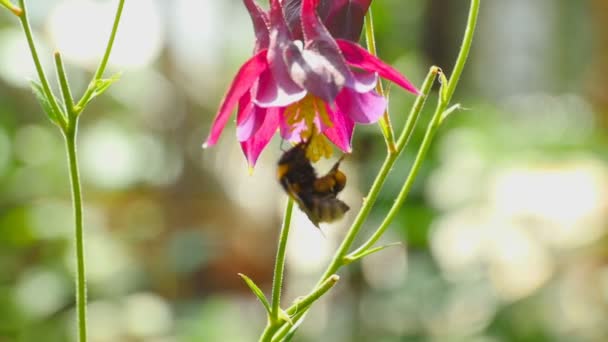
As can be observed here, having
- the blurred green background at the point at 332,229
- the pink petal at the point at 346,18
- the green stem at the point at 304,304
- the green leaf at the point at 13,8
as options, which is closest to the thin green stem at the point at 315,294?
the green stem at the point at 304,304

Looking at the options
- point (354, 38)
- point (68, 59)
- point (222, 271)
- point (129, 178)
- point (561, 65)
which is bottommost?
point (222, 271)

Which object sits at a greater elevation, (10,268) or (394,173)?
(394,173)

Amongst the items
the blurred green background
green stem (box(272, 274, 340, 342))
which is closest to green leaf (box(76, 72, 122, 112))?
green stem (box(272, 274, 340, 342))

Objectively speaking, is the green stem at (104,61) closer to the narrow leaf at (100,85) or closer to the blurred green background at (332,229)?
the narrow leaf at (100,85)

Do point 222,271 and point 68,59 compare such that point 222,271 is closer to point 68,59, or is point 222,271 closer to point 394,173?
point 68,59

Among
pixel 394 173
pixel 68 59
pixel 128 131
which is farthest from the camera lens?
pixel 68 59

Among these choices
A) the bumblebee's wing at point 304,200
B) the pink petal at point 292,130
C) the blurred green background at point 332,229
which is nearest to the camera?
the bumblebee's wing at point 304,200

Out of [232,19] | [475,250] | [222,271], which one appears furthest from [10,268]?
[232,19]
